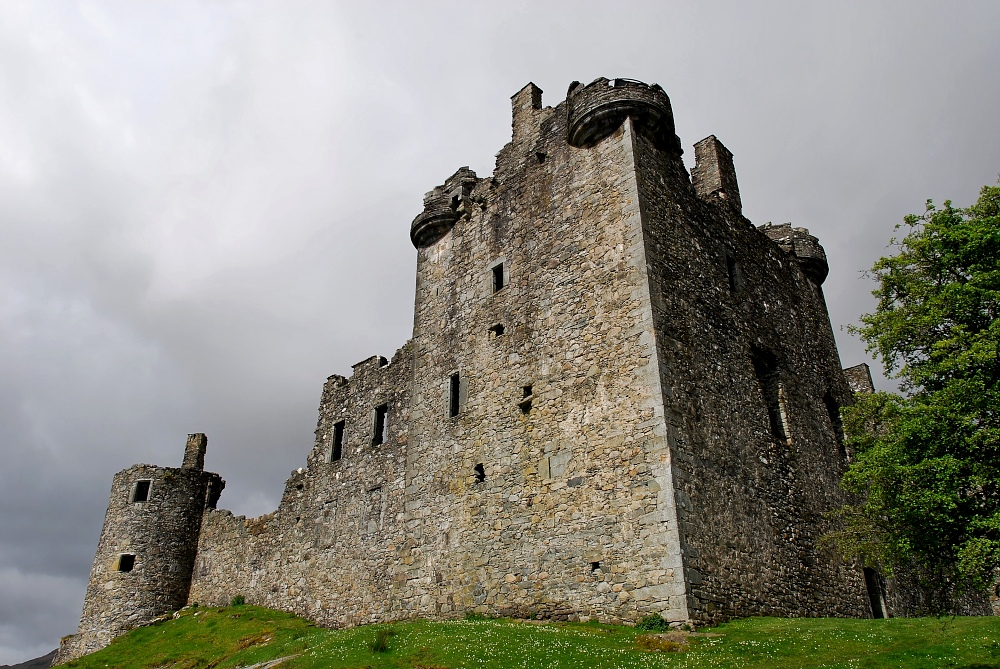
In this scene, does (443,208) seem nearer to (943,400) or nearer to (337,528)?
(337,528)

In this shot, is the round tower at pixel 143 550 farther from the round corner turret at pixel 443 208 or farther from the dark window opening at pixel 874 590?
the dark window opening at pixel 874 590

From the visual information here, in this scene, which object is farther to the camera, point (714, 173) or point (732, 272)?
point (714, 173)

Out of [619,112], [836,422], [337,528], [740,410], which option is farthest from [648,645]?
[337,528]

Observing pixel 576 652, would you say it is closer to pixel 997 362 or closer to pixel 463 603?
pixel 463 603

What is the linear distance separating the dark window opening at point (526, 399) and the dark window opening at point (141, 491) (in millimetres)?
20824

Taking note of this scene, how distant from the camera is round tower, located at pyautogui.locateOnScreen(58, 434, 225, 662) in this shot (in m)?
28.8

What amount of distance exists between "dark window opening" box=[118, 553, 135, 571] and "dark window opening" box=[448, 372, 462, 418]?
1814cm

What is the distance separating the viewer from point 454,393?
19.8m

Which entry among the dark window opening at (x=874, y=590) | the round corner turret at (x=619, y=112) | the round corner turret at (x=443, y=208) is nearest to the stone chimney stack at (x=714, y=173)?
the round corner turret at (x=619, y=112)

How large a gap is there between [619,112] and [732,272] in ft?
17.2

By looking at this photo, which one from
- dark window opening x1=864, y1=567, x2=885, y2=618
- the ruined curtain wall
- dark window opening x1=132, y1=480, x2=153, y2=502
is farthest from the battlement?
dark window opening x1=132, y1=480, x2=153, y2=502

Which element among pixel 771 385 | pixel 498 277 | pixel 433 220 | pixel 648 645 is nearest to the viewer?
pixel 648 645

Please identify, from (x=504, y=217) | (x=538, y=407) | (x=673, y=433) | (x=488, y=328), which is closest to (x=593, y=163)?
(x=504, y=217)

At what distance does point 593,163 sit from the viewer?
18.7 metres
